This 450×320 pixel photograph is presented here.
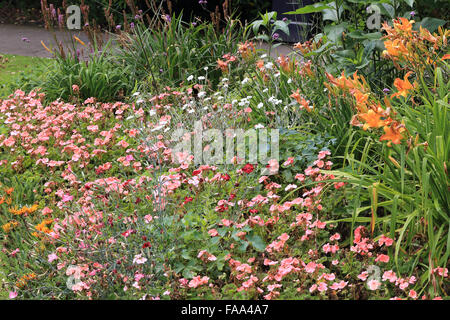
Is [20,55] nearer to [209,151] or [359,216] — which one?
[209,151]

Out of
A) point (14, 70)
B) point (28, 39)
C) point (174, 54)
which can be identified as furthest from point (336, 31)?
point (28, 39)

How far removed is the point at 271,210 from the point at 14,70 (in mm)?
5617

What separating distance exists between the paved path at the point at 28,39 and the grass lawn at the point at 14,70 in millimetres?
288

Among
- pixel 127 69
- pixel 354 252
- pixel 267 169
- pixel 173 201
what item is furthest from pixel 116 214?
pixel 127 69

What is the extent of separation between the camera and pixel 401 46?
2945 millimetres

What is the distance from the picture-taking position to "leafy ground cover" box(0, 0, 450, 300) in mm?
2652

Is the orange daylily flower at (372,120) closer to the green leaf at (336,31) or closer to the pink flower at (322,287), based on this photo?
the pink flower at (322,287)

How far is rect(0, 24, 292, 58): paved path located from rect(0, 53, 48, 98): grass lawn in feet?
0.94

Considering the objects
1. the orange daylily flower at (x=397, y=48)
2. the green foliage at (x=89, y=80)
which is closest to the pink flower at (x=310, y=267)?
the orange daylily flower at (x=397, y=48)

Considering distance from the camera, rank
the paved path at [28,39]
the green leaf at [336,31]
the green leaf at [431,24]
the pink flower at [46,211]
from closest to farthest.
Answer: the pink flower at [46,211], the green leaf at [431,24], the green leaf at [336,31], the paved path at [28,39]

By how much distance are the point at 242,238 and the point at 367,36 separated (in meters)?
1.67

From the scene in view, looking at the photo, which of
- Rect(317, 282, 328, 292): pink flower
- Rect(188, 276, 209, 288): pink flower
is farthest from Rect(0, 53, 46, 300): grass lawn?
Rect(317, 282, 328, 292): pink flower

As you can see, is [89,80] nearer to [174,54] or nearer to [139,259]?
[174,54]

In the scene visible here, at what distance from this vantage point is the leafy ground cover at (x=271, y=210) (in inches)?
104
